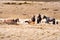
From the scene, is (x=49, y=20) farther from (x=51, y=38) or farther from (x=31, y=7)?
(x=31, y=7)

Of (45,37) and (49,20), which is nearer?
(45,37)

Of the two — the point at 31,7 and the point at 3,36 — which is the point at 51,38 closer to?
the point at 3,36

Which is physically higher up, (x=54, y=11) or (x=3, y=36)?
(x=3, y=36)

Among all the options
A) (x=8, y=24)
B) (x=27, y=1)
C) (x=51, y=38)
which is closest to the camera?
(x=51, y=38)

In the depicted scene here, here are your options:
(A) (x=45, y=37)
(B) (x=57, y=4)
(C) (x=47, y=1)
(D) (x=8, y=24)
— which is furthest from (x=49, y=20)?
(C) (x=47, y=1)

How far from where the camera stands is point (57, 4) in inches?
770

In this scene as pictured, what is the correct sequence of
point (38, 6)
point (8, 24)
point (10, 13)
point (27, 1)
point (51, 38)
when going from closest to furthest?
point (51, 38), point (8, 24), point (10, 13), point (38, 6), point (27, 1)

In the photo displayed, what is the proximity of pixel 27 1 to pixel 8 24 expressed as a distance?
26.1 ft

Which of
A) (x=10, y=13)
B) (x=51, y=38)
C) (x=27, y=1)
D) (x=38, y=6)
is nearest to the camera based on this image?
(x=51, y=38)

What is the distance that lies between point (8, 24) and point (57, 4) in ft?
25.2

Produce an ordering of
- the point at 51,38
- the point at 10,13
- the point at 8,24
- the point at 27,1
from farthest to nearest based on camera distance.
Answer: the point at 27,1 → the point at 10,13 → the point at 8,24 → the point at 51,38

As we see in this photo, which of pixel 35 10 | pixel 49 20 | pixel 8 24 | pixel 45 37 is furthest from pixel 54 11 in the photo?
pixel 45 37

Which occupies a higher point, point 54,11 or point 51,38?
point 51,38

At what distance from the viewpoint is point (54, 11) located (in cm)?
1814
